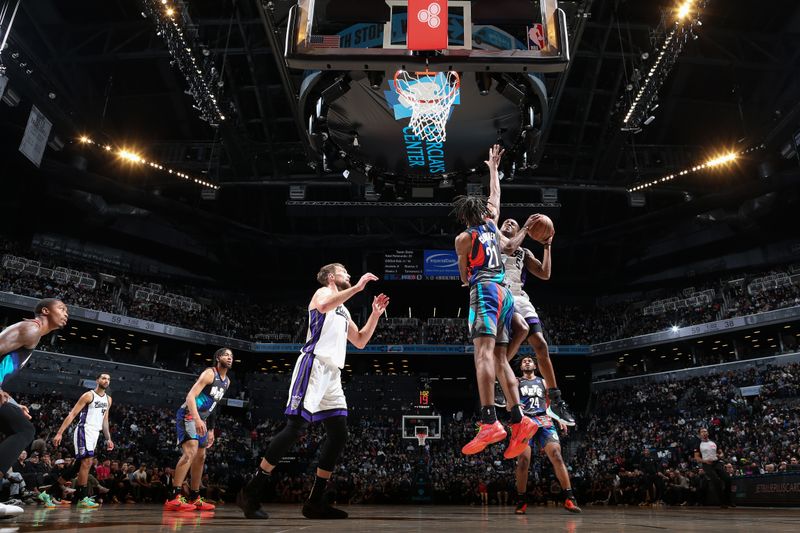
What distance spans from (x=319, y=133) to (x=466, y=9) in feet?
22.8

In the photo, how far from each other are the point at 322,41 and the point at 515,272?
3918 millimetres

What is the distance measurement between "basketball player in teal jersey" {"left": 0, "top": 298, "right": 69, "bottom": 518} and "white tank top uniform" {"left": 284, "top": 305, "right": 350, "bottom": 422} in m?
1.95

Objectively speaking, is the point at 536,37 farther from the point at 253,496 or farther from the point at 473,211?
the point at 253,496

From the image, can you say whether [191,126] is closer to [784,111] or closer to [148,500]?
[148,500]

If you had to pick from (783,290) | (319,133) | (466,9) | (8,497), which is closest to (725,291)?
(783,290)

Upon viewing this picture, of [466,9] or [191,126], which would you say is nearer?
[466,9]

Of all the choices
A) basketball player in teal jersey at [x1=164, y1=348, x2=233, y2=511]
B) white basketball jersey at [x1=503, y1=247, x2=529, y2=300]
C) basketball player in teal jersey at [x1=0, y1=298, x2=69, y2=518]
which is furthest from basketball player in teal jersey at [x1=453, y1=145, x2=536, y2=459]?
basketball player in teal jersey at [x1=164, y1=348, x2=233, y2=511]

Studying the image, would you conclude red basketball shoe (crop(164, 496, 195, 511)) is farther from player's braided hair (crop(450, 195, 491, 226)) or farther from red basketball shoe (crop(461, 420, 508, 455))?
player's braided hair (crop(450, 195, 491, 226))

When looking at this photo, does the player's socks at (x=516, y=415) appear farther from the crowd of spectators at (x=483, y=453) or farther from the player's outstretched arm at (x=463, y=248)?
the crowd of spectators at (x=483, y=453)

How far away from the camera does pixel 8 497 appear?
8609 mm

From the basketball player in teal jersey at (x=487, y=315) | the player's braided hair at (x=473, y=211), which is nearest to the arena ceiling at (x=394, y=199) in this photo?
the player's braided hair at (x=473, y=211)

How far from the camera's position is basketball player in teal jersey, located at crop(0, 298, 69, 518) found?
424 centimetres

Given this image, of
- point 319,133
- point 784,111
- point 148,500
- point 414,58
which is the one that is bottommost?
point 148,500

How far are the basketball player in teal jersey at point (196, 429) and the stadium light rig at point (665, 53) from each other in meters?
13.0
